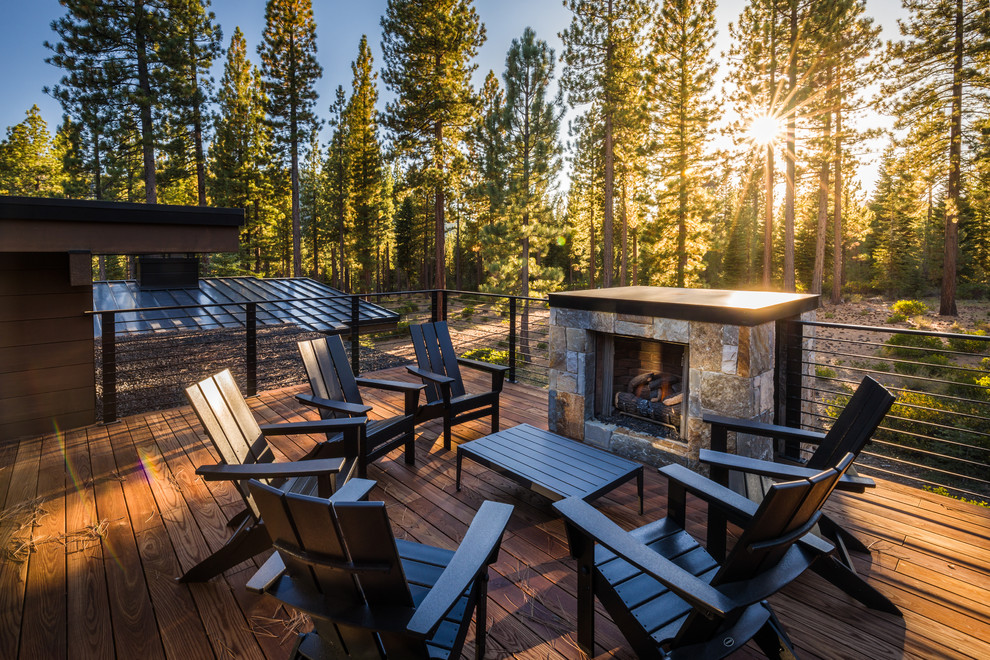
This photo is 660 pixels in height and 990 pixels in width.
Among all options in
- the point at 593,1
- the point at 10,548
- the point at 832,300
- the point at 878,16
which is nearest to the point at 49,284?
the point at 10,548

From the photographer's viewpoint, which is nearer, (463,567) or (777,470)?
(463,567)

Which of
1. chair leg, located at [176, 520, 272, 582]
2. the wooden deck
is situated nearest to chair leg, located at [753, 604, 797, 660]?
the wooden deck

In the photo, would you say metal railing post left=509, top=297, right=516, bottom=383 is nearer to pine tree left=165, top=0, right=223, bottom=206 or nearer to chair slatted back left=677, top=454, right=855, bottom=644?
chair slatted back left=677, top=454, right=855, bottom=644

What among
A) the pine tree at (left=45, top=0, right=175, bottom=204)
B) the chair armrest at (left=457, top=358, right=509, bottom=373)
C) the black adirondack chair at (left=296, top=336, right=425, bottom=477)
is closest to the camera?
the black adirondack chair at (left=296, top=336, right=425, bottom=477)

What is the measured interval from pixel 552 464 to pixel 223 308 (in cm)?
931

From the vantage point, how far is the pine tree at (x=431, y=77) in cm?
1304

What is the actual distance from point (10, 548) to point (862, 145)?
20.4 meters

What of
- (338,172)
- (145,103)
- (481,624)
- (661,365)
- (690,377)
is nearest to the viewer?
(481,624)

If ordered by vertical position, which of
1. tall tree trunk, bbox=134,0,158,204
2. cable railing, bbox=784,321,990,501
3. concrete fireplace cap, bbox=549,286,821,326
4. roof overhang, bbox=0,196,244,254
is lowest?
cable railing, bbox=784,321,990,501

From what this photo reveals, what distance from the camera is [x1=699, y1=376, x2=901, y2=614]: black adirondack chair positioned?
184cm

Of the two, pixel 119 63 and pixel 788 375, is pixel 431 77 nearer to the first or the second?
pixel 119 63

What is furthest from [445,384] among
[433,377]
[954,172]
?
[954,172]

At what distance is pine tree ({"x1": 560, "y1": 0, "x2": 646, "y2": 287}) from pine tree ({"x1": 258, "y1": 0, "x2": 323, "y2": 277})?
897 centimetres

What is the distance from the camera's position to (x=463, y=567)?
4.34ft
